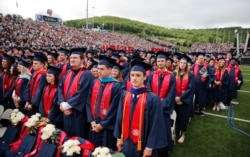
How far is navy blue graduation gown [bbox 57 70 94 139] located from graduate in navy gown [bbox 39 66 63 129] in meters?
0.23

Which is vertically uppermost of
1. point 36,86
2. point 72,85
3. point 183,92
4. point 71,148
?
point 72,85

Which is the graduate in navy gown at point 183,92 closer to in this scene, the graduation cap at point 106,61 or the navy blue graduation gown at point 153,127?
the graduation cap at point 106,61

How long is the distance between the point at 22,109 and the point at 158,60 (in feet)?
11.2

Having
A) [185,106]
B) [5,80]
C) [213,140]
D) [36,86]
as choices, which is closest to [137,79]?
[185,106]

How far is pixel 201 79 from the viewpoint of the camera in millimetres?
7754

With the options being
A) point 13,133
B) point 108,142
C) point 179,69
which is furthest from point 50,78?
point 179,69

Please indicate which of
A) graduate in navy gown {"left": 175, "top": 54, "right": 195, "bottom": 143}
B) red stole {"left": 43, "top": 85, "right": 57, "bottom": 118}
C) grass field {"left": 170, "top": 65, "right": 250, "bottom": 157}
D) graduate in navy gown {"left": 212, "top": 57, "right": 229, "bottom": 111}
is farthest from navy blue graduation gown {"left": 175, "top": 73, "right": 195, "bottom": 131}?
graduate in navy gown {"left": 212, "top": 57, "right": 229, "bottom": 111}

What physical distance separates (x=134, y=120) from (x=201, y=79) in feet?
16.1

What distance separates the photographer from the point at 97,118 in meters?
4.27

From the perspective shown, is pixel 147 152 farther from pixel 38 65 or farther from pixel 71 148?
pixel 38 65

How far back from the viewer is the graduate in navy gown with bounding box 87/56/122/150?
4164mm

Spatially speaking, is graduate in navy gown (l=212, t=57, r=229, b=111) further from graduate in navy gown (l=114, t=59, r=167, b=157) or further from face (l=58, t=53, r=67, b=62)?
graduate in navy gown (l=114, t=59, r=167, b=157)

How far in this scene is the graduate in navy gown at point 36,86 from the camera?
5.07 metres

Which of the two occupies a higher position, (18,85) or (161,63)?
(161,63)
